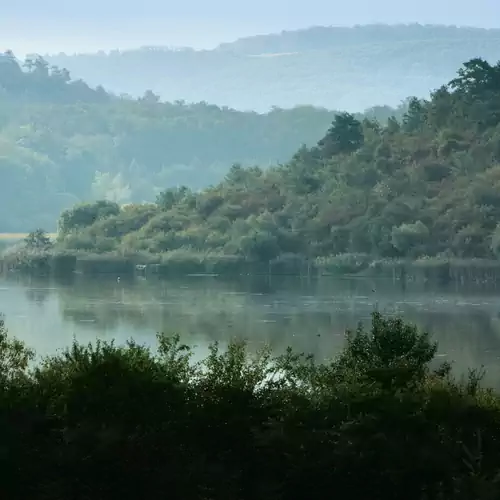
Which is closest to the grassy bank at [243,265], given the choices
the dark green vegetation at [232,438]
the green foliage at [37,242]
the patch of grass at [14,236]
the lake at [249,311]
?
the green foliage at [37,242]

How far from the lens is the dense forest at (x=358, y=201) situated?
21516 mm

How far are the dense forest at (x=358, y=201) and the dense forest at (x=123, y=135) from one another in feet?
7.71

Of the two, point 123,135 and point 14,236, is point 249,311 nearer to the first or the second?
point 14,236

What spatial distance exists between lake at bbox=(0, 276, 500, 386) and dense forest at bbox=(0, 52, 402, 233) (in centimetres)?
709

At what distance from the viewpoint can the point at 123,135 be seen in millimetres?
29234

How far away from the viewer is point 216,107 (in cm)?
2994

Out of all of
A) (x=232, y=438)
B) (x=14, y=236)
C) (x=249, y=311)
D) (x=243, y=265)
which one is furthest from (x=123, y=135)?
(x=232, y=438)

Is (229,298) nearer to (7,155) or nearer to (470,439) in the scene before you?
(7,155)

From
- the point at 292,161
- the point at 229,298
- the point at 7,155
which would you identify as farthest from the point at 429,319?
the point at 7,155

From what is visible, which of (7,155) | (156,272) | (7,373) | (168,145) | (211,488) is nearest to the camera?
(211,488)

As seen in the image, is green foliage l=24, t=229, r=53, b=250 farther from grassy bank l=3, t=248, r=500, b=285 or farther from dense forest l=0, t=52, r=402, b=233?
dense forest l=0, t=52, r=402, b=233

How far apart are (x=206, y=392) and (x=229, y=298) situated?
14.1m

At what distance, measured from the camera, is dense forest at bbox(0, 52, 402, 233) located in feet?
89.4

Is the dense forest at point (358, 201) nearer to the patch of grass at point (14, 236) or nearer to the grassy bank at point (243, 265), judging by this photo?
the grassy bank at point (243, 265)
